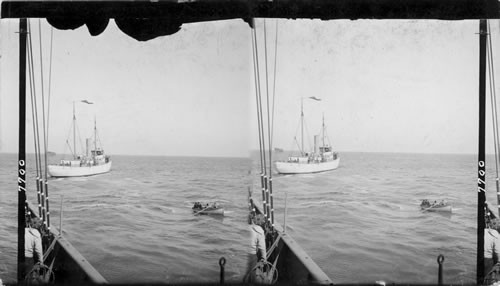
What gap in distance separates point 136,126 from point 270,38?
3.31 ft

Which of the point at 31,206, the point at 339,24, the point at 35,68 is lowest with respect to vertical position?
the point at 31,206

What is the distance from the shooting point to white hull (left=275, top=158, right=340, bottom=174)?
408 cm

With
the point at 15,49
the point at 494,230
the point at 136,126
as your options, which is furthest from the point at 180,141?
the point at 494,230

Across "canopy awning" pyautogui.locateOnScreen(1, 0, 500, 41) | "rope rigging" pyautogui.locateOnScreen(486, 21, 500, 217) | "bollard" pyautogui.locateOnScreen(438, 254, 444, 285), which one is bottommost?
"bollard" pyautogui.locateOnScreen(438, 254, 444, 285)

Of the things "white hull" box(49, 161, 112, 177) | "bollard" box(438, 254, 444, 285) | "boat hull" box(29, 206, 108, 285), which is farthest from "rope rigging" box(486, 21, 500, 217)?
Answer: "boat hull" box(29, 206, 108, 285)

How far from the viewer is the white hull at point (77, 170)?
Answer: 407cm

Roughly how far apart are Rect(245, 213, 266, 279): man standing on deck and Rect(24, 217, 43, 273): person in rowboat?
132cm

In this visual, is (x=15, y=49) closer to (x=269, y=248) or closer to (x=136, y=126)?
(x=136, y=126)

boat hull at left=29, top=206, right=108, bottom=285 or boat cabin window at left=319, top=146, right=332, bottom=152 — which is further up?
boat cabin window at left=319, top=146, right=332, bottom=152

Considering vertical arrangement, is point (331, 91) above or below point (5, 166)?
above

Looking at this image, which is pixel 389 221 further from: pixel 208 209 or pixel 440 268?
pixel 208 209

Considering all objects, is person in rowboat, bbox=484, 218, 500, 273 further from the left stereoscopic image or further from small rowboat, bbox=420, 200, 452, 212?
the left stereoscopic image

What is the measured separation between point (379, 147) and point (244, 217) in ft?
3.14

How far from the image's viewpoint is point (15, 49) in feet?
13.3
